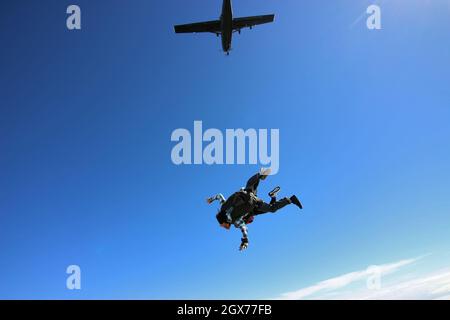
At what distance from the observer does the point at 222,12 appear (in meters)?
34.1

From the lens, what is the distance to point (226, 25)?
34875 mm

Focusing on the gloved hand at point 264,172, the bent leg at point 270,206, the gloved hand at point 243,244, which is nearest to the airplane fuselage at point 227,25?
the gloved hand at point 264,172

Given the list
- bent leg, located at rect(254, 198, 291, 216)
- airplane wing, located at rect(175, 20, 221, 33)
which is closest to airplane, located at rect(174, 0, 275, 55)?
airplane wing, located at rect(175, 20, 221, 33)

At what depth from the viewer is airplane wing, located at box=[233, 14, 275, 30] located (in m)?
37.0

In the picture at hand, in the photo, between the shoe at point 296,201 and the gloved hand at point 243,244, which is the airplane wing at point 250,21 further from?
the gloved hand at point 243,244

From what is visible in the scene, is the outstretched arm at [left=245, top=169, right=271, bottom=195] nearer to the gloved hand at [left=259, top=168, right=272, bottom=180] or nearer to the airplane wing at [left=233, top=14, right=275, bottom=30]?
the gloved hand at [left=259, top=168, right=272, bottom=180]

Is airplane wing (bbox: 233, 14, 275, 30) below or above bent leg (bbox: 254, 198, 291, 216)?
above

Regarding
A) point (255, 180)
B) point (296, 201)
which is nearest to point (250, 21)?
point (255, 180)
